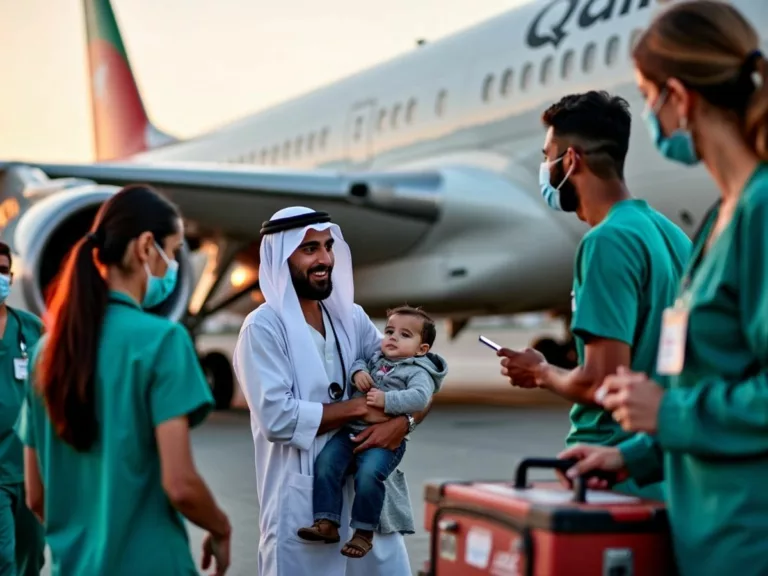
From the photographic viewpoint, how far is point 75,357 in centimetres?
208

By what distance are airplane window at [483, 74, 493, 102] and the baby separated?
25.3 ft

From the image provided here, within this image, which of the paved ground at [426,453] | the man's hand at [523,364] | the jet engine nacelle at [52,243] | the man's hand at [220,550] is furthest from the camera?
the jet engine nacelle at [52,243]

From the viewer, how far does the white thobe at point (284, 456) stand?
2.69 meters

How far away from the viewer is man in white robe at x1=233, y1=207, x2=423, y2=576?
2.71m

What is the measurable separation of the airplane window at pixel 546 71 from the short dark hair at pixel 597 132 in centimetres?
743

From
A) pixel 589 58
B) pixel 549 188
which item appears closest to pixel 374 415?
pixel 549 188

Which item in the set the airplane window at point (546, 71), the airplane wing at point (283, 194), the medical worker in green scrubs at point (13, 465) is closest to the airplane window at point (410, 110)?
the airplane wing at point (283, 194)

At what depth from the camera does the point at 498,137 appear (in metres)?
10.3

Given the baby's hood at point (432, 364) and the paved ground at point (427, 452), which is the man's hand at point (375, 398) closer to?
the baby's hood at point (432, 364)

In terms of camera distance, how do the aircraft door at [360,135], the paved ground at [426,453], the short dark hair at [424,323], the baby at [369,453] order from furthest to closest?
the aircraft door at [360,135] → the paved ground at [426,453] → the short dark hair at [424,323] → the baby at [369,453]

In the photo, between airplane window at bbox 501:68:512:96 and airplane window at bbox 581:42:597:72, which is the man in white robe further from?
airplane window at bbox 501:68:512:96

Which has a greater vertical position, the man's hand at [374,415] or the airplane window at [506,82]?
the airplane window at [506,82]

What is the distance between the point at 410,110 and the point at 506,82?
5.53 feet

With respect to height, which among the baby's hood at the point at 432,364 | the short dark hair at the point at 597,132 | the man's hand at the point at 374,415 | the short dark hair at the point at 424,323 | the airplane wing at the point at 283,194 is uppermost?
the airplane wing at the point at 283,194
